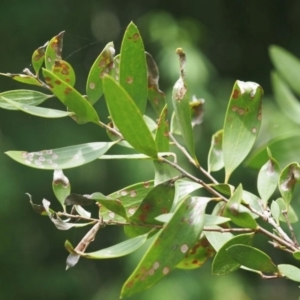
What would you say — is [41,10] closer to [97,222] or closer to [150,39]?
[150,39]

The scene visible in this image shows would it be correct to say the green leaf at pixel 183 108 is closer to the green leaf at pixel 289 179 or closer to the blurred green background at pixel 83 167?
the green leaf at pixel 289 179

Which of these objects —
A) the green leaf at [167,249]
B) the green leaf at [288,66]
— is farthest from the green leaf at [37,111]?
the green leaf at [288,66]

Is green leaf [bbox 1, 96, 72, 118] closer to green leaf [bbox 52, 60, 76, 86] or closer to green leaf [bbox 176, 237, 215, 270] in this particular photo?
green leaf [bbox 52, 60, 76, 86]

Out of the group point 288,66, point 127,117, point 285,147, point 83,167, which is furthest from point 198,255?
point 83,167

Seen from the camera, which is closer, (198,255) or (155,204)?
(155,204)

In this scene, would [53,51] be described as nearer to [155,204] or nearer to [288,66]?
[155,204]

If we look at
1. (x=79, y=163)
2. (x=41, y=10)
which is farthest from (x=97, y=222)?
(x=41, y=10)
